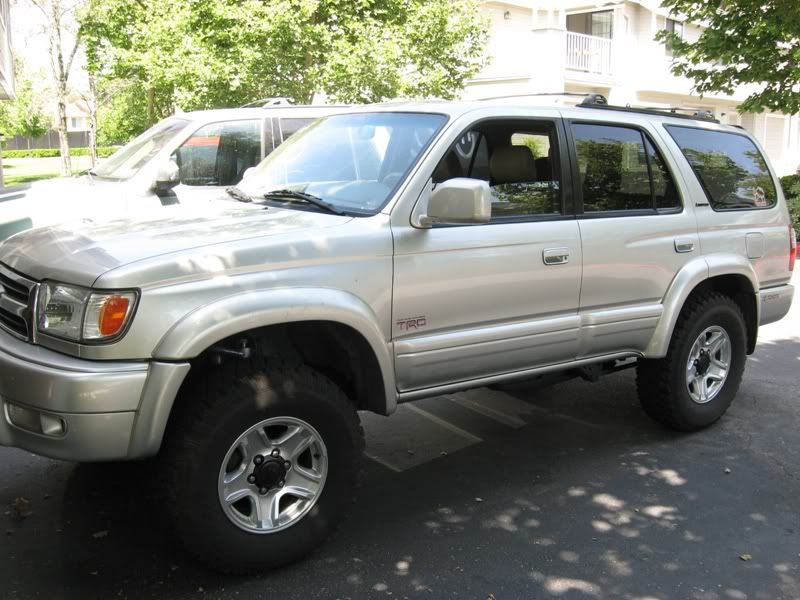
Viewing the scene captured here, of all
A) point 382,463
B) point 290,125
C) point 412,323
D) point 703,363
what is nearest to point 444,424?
point 382,463

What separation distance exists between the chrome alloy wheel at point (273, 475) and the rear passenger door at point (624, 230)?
1774 millimetres

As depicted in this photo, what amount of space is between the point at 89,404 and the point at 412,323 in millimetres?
1504

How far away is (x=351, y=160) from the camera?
4.46 meters

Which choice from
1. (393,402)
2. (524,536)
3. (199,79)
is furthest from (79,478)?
(199,79)

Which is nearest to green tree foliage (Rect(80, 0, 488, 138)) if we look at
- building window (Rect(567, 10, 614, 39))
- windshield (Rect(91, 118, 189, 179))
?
windshield (Rect(91, 118, 189, 179))

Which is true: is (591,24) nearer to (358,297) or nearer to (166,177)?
(166,177)

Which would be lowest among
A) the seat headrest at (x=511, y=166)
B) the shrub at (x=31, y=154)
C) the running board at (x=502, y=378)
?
the running board at (x=502, y=378)

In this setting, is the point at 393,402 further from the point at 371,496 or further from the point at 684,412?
the point at 684,412

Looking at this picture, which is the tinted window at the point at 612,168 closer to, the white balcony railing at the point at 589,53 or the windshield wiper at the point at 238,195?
the windshield wiper at the point at 238,195

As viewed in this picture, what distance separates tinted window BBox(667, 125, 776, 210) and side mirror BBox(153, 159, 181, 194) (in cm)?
426

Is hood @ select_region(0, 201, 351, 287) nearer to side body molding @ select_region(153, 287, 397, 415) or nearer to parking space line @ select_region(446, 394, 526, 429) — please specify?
side body molding @ select_region(153, 287, 397, 415)

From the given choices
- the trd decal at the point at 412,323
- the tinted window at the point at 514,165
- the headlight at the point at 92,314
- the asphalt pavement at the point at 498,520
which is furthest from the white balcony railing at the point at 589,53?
the headlight at the point at 92,314

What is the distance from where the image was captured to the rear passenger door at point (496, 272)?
3994 mm

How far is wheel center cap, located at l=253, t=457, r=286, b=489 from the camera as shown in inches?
142
